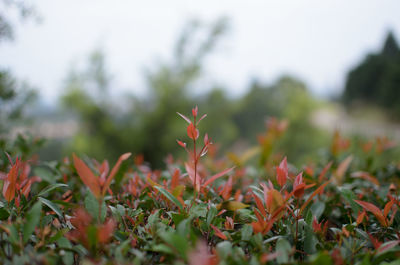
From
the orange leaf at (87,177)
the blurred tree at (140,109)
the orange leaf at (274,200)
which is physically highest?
the orange leaf at (87,177)

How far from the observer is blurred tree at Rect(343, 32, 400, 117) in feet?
18.7

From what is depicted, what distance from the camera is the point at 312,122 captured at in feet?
36.6

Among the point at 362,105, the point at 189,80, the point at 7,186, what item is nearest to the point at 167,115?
the point at 189,80

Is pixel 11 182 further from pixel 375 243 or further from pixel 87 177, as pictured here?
pixel 375 243

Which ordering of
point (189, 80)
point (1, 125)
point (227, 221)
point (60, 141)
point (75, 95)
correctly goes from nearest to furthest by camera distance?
point (227, 221), point (1, 125), point (60, 141), point (75, 95), point (189, 80)

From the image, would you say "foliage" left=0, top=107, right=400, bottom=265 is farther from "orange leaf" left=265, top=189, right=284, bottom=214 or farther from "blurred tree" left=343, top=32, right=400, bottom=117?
"blurred tree" left=343, top=32, right=400, bottom=117

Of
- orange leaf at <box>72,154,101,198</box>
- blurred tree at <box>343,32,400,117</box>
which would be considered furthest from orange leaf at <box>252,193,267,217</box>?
blurred tree at <box>343,32,400,117</box>

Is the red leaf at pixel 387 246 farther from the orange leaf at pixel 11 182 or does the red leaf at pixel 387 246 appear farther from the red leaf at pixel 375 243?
the orange leaf at pixel 11 182

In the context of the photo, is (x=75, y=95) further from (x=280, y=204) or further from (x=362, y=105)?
(x=280, y=204)

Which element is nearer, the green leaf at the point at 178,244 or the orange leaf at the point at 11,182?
the green leaf at the point at 178,244

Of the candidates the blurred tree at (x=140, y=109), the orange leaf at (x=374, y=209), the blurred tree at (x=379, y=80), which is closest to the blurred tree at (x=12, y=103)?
the orange leaf at (x=374, y=209)

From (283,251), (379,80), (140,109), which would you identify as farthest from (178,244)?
(140,109)

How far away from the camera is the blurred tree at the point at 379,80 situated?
5.70 meters

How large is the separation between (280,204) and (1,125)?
5.50ft
